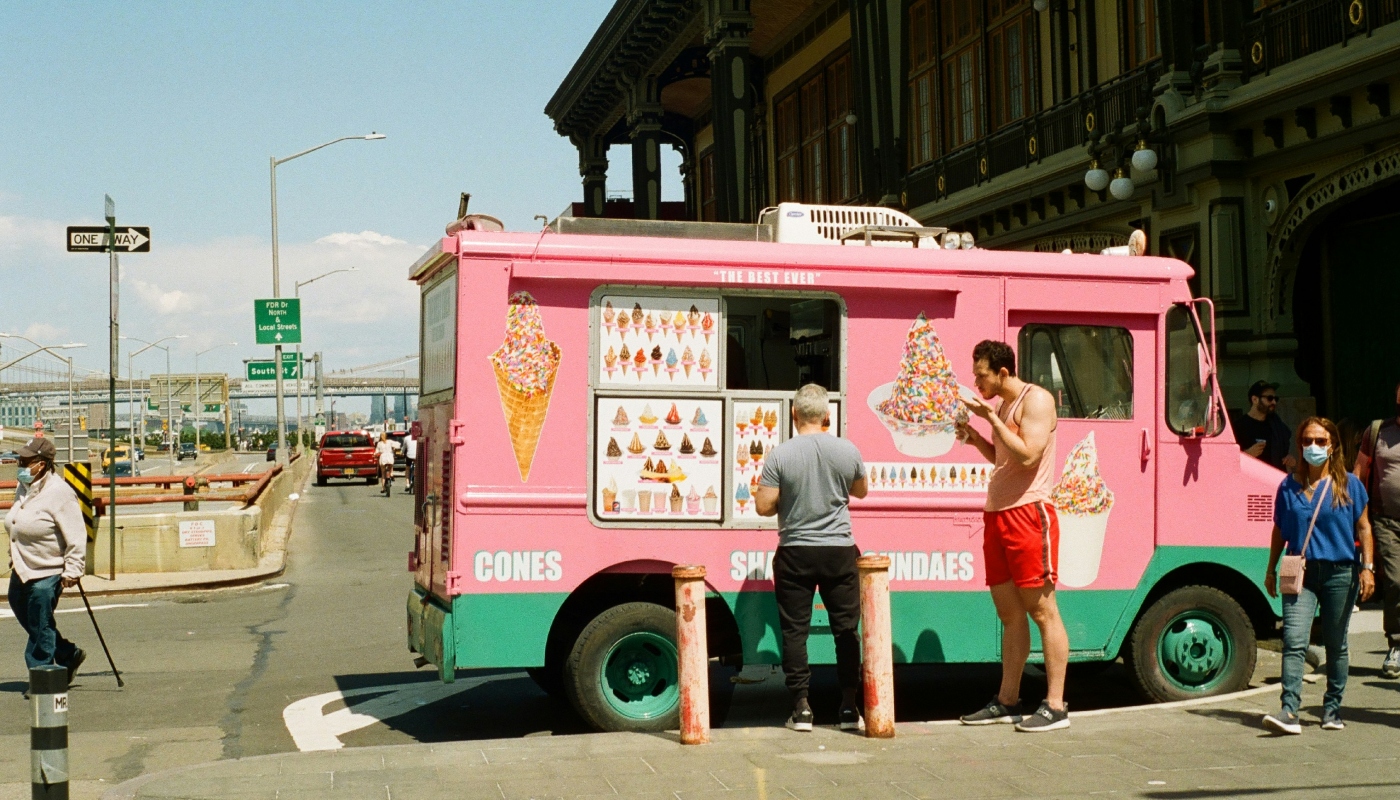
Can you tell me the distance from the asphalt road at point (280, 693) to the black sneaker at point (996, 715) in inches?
39.6

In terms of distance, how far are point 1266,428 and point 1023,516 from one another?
586 centimetres

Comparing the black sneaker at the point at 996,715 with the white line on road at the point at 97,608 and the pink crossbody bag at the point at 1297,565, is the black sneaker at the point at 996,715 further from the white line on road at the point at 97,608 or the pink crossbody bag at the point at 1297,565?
the white line on road at the point at 97,608

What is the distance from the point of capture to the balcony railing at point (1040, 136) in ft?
66.4

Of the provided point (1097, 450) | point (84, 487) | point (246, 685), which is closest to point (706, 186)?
point (84, 487)

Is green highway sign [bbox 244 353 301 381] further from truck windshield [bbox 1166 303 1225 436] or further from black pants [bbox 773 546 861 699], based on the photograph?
black pants [bbox 773 546 861 699]

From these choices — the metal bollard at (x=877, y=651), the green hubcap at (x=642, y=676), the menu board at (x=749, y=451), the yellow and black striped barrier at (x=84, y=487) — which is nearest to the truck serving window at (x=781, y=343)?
the menu board at (x=749, y=451)

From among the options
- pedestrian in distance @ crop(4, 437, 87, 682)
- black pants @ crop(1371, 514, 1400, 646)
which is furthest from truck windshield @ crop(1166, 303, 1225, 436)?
pedestrian in distance @ crop(4, 437, 87, 682)

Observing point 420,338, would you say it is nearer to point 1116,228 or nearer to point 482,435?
point 482,435

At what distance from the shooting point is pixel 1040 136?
910 inches

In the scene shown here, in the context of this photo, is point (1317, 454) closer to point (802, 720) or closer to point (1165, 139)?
point (802, 720)

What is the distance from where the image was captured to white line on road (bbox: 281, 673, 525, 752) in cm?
895

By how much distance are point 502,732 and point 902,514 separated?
8.61 feet

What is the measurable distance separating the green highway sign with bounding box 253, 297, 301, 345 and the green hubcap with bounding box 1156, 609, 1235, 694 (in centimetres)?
3567

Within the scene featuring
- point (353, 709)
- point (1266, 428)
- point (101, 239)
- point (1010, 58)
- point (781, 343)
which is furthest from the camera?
point (1010, 58)
